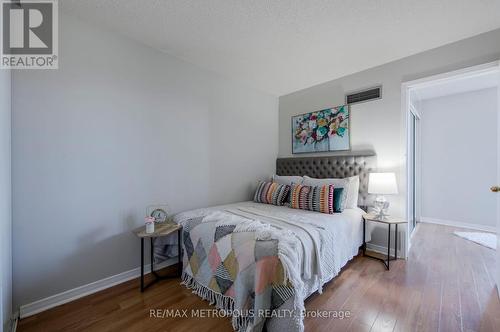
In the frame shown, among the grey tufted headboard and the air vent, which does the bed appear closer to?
the grey tufted headboard

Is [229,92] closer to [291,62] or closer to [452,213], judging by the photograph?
[291,62]

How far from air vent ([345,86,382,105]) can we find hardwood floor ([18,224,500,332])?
6.82 feet

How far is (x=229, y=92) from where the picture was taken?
122 inches

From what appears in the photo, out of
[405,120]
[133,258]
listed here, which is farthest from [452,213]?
[133,258]

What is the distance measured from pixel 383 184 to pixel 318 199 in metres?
0.75

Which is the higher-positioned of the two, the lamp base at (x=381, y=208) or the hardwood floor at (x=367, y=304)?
Answer: the lamp base at (x=381, y=208)

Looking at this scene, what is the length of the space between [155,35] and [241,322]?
2602mm

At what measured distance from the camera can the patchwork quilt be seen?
134cm

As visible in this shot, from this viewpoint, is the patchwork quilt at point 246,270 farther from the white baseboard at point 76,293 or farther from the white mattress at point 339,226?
the white baseboard at point 76,293

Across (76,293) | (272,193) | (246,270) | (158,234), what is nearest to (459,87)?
(272,193)

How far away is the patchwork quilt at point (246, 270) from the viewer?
134 cm
